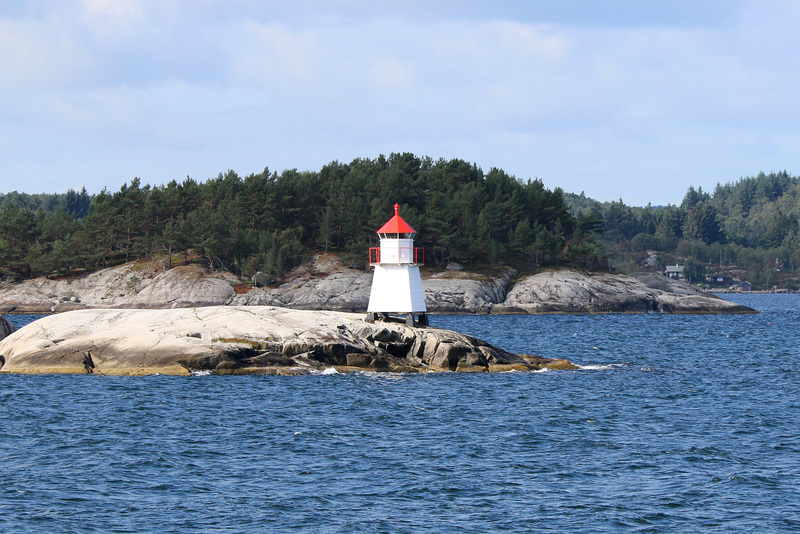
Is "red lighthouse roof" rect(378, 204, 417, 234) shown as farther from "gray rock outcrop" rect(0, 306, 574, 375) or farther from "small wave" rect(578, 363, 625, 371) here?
"small wave" rect(578, 363, 625, 371)

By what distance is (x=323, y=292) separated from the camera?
87.6 m

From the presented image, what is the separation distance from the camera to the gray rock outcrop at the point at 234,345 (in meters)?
35.8

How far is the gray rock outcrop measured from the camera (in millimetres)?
35844

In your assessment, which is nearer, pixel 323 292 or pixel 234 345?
pixel 234 345

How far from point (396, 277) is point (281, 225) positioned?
61714 mm

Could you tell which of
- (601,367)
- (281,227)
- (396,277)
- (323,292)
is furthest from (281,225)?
(601,367)

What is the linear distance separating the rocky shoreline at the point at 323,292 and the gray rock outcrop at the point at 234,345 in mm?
46644

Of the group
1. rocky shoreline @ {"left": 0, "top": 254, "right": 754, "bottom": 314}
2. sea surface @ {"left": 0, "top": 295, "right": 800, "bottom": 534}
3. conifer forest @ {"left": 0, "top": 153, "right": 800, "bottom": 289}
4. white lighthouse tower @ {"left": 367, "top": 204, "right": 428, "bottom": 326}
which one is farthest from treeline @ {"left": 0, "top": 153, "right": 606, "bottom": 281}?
sea surface @ {"left": 0, "top": 295, "right": 800, "bottom": 534}

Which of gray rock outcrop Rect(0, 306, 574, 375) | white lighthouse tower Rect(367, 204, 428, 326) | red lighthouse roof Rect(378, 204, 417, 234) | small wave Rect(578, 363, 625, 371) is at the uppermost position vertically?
red lighthouse roof Rect(378, 204, 417, 234)

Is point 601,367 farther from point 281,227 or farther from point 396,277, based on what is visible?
point 281,227

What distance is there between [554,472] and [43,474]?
12.7 meters

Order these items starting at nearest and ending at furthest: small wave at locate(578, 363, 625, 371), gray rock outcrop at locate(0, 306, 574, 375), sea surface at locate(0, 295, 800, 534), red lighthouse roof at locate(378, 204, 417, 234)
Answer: sea surface at locate(0, 295, 800, 534) → gray rock outcrop at locate(0, 306, 574, 375) → red lighthouse roof at locate(378, 204, 417, 234) → small wave at locate(578, 363, 625, 371)

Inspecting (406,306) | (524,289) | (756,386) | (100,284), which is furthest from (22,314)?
(756,386)

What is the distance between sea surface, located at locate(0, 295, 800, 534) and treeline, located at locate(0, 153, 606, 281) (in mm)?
57610
